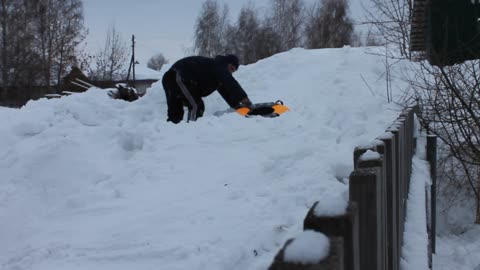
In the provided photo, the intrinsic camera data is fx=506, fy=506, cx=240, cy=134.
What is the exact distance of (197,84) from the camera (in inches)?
316

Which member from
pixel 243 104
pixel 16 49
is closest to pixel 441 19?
pixel 243 104

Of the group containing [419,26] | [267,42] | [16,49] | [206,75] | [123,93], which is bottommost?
[123,93]

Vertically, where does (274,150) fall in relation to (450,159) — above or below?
above

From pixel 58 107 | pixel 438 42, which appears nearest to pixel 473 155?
pixel 438 42

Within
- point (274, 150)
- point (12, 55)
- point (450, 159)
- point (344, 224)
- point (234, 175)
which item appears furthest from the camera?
point (12, 55)

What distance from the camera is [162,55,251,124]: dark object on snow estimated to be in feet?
25.5

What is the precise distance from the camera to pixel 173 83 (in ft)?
26.5

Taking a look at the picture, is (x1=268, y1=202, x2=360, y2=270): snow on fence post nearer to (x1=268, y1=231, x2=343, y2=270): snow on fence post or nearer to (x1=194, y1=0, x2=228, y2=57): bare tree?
(x1=268, y1=231, x2=343, y2=270): snow on fence post

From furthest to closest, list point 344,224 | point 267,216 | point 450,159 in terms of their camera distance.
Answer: point 450,159, point 267,216, point 344,224

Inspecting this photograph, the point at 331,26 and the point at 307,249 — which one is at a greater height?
the point at 331,26

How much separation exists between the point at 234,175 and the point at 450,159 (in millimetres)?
5785

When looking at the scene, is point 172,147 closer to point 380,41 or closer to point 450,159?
point 450,159

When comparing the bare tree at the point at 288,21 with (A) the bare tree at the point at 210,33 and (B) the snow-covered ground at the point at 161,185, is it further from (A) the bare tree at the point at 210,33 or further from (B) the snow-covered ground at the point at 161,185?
(B) the snow-covered ground at the point at 161,185

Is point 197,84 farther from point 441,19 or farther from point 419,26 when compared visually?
point 419,26
